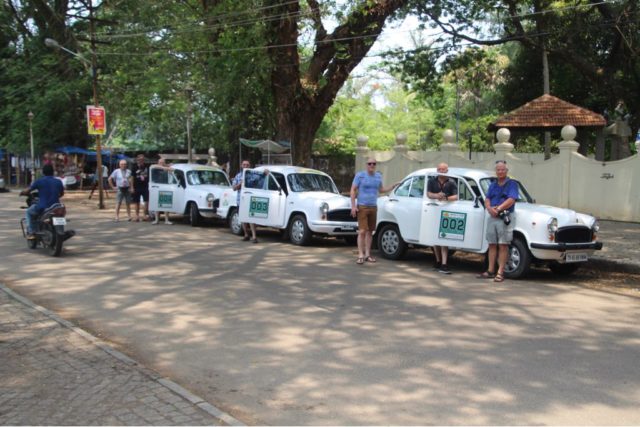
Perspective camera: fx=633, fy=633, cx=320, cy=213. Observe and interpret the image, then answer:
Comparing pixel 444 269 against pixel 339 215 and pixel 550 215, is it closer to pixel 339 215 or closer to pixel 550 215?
pixel 550 215

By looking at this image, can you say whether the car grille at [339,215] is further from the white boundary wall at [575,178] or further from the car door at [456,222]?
the white boundary wall at [575,178]

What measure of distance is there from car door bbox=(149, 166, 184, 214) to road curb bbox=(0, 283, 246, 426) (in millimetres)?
10063

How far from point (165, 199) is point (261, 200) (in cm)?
493

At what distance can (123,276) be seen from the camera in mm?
10016

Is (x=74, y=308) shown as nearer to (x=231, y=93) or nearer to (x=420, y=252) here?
(x=420, y=252)

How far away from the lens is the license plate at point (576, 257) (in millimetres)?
9757

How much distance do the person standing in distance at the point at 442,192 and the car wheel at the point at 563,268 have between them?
5.76 ft

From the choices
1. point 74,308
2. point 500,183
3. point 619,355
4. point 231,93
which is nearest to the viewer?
point 619,355

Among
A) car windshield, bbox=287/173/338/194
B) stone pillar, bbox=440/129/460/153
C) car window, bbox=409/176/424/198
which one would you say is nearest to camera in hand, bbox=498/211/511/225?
car window, bbox=409/176/424/198

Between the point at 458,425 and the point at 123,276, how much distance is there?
22.7 ft

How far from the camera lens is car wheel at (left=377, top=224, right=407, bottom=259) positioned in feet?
38.6

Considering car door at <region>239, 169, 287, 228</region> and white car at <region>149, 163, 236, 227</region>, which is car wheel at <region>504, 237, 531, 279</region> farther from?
white car at <region>149, 163, 236, 227</region>

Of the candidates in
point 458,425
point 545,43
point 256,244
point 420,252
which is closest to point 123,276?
point 256,244

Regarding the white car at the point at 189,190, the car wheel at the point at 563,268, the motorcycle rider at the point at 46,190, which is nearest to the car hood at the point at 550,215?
the car wheel at the point at 563,268
